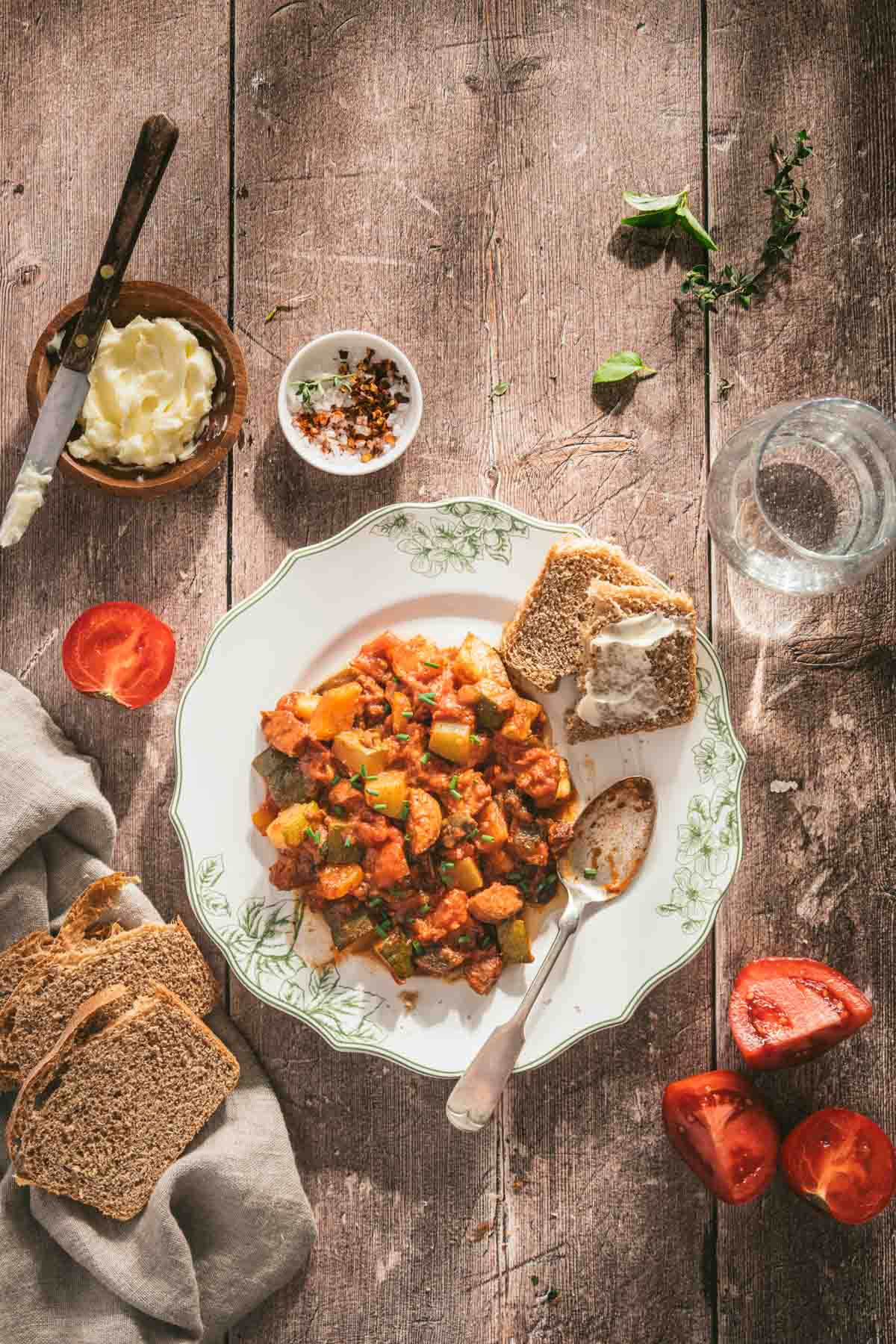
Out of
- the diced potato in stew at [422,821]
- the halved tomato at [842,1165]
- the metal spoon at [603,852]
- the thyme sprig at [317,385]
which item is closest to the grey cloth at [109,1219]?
the metal spoon at [603,852]

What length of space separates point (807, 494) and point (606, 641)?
3.00 ft

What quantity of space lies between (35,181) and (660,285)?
2.39 metres

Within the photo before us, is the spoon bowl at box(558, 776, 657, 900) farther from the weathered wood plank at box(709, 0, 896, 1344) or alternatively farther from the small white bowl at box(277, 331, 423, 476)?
the small white bowl at box(277, 331, 423, 476)

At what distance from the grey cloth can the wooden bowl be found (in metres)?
0.85

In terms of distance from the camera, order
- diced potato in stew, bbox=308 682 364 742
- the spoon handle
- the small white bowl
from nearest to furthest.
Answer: the spoon handle, diced potato in stew, bbox=308 682 364 742, the small white bowl

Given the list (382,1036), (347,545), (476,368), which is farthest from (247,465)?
(382,1036)

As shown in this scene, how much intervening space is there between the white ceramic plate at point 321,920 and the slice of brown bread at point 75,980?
8.5 inches

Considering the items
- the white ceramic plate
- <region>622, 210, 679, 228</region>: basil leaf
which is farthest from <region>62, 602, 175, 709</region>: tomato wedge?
<region>622, 210, 679, 228</region>: basil leaf

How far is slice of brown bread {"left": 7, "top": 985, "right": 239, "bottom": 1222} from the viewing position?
3.38 metres

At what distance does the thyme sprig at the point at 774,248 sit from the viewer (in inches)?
146

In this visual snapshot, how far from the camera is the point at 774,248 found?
371 centimetres

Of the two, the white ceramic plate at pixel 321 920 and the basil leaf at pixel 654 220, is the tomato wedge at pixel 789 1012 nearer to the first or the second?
the white ceramic plate at pixel 321 920

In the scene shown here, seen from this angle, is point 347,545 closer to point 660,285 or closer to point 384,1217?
point 660,285

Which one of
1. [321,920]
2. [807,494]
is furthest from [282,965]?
[807,494]
